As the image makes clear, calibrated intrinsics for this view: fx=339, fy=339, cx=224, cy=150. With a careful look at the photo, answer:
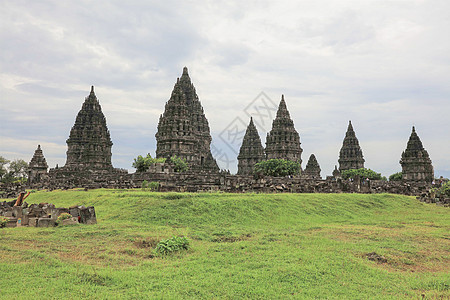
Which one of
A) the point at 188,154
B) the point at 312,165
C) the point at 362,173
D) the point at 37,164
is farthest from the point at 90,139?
the point at 362,173

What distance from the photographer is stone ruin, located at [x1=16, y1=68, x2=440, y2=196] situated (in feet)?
119

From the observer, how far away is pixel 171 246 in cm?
1014

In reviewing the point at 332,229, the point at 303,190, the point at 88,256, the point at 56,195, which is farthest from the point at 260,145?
the point at 88,256

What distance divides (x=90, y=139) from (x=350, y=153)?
54186mm

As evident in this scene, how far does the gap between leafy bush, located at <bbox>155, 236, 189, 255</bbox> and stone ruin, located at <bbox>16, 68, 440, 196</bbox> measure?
19.6 metres

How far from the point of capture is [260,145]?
76.8 m

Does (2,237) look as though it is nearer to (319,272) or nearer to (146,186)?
(319,272)

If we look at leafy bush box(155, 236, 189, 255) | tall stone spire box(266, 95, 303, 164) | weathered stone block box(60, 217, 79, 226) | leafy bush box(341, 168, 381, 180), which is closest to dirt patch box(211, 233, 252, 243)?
leafy bush box(155, 236, 189, 255)

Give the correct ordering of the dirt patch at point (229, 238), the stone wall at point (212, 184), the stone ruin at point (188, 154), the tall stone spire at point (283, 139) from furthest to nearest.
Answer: the tall stone spire at point (283, 139)
the stone ruin at point (188, 154)
the stone wall at point (212, 184)
the dirt patch at point (229, 238)

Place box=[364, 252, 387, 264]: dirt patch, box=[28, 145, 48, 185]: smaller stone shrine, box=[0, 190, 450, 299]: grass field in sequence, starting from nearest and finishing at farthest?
box=[0, 190, 450, 299]: grass field → box=[364, 252, 387, 264]: dirt patch → box=[28, 145, 48, 185]: smaller stone shrine

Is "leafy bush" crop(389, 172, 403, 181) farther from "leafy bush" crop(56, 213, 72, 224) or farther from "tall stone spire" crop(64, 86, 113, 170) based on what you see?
"leafy bush" crop(56, 213, 72, 224)

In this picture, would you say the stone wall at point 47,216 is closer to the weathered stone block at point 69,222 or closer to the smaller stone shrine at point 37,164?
the weathered stone block at point 69,222

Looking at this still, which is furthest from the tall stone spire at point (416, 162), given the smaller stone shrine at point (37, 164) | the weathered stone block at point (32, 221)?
the smaller stone shrine at point (37, 164)

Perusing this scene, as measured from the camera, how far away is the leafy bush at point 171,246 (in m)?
9.97
